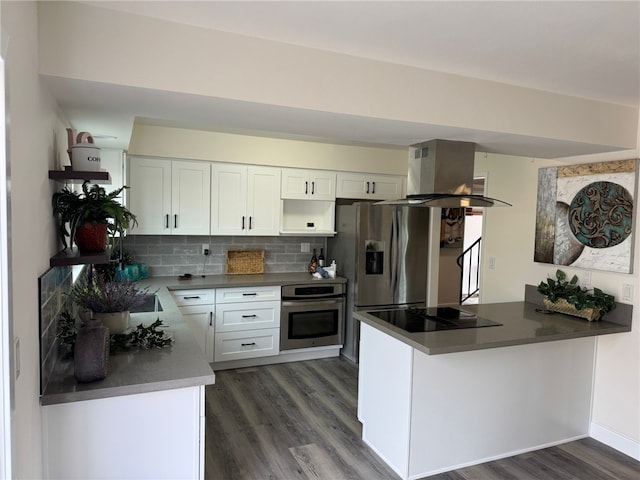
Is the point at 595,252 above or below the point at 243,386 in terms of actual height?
above

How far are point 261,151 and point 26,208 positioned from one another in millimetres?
3126

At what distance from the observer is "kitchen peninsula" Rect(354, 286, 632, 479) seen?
100 inches

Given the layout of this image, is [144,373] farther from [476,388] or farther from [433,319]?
[476,388]

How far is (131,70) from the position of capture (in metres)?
1.70

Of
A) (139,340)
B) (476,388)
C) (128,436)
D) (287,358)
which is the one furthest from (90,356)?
(287,358)

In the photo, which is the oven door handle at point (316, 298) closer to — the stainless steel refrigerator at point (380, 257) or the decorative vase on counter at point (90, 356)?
the stainless steel refrigerator at point (380, 257)

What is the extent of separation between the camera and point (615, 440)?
9.85 feet

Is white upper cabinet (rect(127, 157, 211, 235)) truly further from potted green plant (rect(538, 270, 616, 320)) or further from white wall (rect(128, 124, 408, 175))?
potted green plant (rect(538, 270, 616, 320))

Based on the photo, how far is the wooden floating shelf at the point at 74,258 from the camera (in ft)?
5.96

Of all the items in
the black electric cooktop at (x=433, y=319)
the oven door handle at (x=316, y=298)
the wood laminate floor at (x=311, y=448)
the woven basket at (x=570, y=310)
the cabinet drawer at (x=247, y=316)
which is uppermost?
the woven basket at (x=570, y=310)

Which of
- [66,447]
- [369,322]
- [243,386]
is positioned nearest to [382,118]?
[369,322]

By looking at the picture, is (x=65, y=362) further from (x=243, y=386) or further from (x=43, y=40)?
(x=243, y=386)

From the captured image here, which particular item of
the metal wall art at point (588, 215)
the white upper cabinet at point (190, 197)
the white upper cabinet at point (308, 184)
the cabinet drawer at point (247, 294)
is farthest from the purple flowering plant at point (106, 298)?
the metal wall art at point (588, 215)

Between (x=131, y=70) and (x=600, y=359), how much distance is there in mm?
3538
